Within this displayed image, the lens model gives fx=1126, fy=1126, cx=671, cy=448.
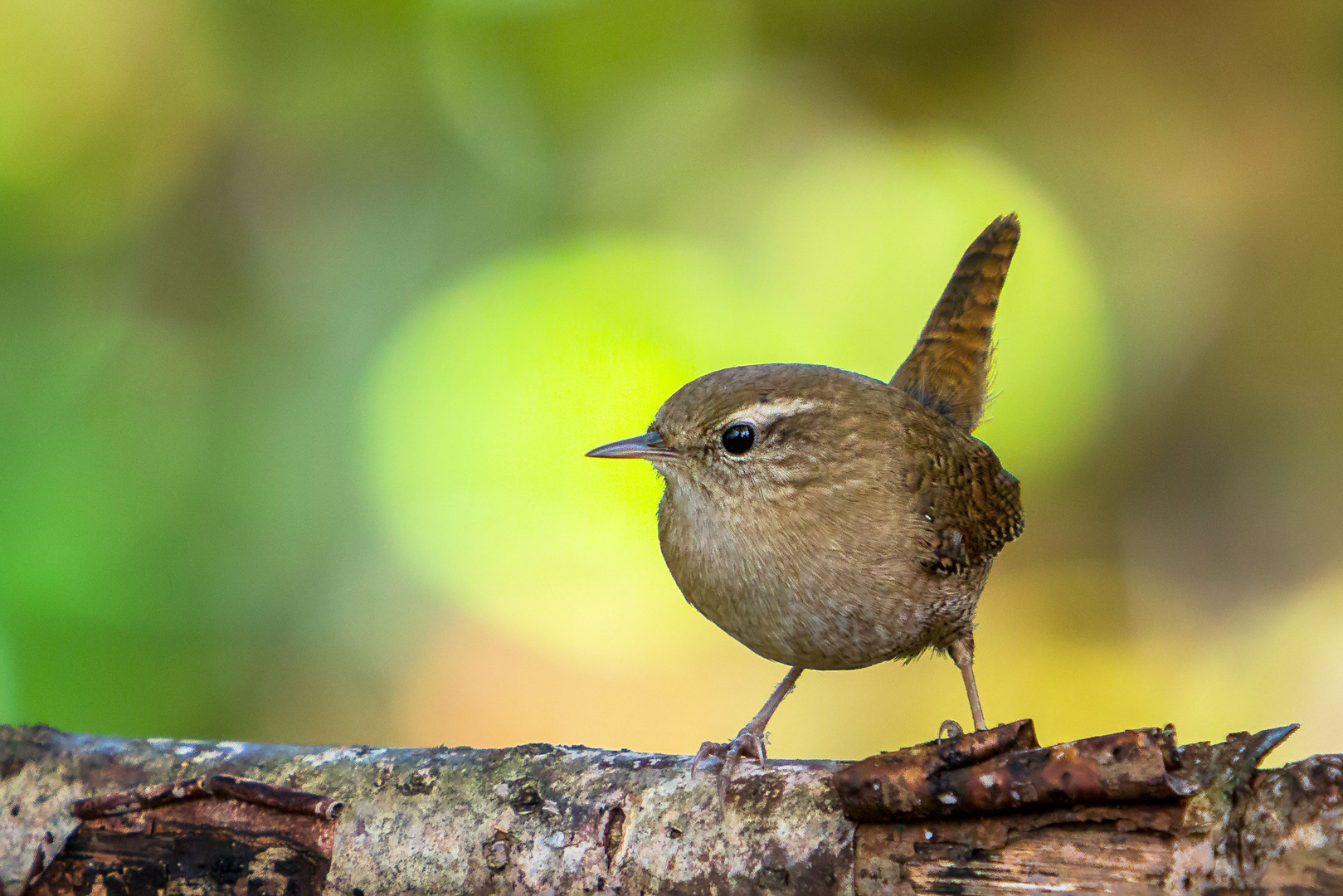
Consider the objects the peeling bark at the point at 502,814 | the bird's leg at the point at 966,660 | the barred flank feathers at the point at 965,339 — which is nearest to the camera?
the peeling bark at the point at 502,814

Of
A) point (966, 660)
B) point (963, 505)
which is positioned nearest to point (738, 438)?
point (963, 505)

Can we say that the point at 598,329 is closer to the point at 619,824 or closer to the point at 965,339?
the point at 965,339

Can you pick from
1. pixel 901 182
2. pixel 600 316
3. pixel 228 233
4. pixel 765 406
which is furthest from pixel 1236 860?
pixel 228 233

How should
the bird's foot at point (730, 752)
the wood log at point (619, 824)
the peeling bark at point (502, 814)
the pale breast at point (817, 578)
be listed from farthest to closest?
1. the pale breast at point (817, 578)
2. the bird's foot at point (730, 752)
3. the peeling bark at point (502, 814)
4. the wood log at point (619, 824)

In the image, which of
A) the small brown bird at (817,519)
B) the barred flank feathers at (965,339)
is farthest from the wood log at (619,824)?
the barred flank feathers at (965,339)

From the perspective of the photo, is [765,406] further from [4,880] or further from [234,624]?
[234,624]

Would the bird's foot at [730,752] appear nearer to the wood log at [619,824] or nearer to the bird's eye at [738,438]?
the wood log at [619,824]
